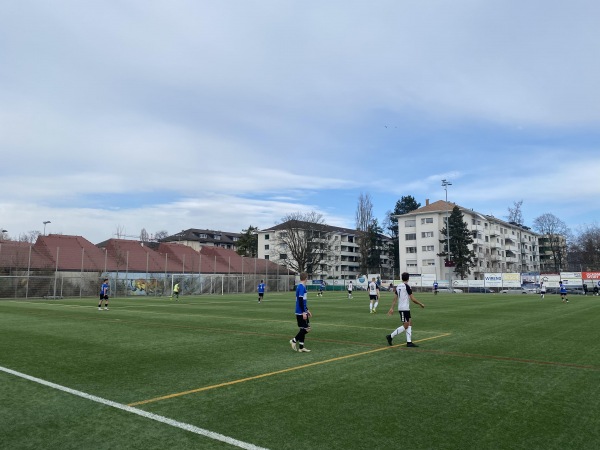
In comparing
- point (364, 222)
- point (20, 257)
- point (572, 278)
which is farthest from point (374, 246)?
point (20, 257)

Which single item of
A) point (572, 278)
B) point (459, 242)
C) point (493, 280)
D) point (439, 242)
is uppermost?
point (439, 242)

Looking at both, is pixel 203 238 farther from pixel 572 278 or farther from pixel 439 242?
pixel 572 278

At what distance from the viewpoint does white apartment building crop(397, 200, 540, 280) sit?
88.9m

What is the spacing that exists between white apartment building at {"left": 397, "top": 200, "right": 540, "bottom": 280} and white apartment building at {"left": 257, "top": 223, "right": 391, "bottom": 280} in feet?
32.1

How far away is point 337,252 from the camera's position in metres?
113

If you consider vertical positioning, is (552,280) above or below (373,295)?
above

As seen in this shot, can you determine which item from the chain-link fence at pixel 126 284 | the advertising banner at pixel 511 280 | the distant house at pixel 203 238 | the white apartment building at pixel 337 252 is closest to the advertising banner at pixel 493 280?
the advertising banner at pixel 511 280

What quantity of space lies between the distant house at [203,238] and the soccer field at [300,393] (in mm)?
107930

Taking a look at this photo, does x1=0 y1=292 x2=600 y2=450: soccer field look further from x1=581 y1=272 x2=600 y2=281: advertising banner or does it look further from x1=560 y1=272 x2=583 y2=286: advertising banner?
x1=581 y1=272 x2=600 y2=281: advertising banner

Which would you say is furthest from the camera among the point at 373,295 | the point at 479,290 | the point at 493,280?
the point at 479,290

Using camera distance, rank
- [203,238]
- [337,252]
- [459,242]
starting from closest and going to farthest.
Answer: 1. [459,242]
2. [337,252]
3. [203,238]

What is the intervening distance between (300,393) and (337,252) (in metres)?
106

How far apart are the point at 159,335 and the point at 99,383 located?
6.88 m

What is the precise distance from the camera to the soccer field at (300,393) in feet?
17.2
